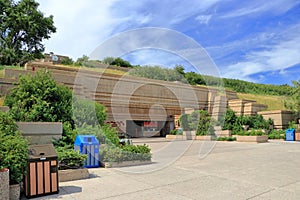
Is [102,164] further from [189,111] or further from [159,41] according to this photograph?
[189,111]

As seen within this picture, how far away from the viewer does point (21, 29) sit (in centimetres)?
3042

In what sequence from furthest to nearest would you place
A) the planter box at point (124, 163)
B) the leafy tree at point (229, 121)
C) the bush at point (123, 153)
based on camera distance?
1. the leafy tree at point (229, 121)
2. the bush at point (123, 153)
3. the planter box at point (124, 163)

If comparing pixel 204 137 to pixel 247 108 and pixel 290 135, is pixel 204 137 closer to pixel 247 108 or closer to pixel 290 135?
pixel 290 135

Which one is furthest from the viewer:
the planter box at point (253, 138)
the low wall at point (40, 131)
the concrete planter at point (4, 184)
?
the planter box at point (253, 138)

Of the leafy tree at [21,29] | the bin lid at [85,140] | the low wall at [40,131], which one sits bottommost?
the bin lid at [85,140]

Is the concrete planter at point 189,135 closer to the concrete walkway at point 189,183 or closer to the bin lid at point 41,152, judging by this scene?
the concrete walkway at point 189,183

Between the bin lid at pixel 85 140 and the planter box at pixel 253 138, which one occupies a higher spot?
the bin lid at pixel 85 140

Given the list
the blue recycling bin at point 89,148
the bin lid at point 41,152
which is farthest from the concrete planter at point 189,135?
the bin lid at point 41,152

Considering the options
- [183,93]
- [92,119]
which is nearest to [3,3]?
[183,93]

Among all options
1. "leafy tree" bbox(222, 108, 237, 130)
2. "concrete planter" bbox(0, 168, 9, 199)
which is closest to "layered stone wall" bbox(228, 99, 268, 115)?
"leafy tree" bbox(222, 108, 237, 130)

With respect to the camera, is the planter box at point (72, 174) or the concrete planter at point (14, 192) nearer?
the concrete planter at point (14, 192)

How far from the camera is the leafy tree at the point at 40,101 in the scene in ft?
30.5

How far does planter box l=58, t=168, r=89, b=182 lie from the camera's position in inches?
245

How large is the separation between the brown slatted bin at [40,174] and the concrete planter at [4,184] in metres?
0.56
